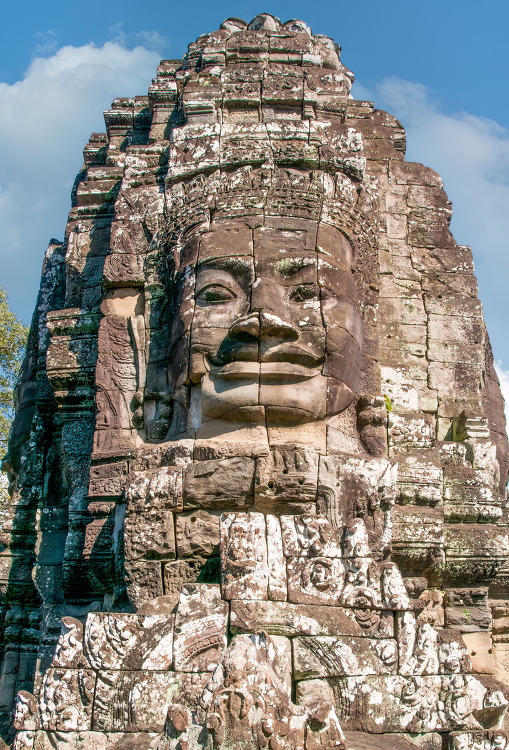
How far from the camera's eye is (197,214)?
6840 millimetres

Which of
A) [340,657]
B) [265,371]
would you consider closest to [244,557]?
[340,657]

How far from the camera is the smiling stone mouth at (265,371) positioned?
19.2 ft

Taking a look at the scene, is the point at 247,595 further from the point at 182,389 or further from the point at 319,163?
the point at 319,163

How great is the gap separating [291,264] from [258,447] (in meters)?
1.60

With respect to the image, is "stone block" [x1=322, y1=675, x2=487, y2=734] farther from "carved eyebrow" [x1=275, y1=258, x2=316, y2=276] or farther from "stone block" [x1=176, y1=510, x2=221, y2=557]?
"carved eyebrow" [x1=275, y1=258, x2=316, y2=276]

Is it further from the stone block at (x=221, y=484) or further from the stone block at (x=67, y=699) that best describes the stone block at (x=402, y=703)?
the stone block at (x=221, y=484)

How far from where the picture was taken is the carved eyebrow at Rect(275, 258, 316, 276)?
631 cm

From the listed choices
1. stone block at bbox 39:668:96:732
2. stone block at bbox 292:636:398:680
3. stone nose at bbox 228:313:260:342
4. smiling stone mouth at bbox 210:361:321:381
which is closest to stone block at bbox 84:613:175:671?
stone block at bbox 39:668:96:732

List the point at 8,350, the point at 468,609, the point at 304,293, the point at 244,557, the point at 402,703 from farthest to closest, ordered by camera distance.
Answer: the point at 8,350 → the point at 468,609 → the point at 304,293 → the point at 244,557 → the point at 402,703

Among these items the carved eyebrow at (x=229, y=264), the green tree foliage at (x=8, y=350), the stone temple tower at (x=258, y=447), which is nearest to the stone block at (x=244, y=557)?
the stone temple tower at (x=258, y=447)

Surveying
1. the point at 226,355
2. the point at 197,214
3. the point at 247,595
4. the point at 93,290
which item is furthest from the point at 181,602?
the point at 93,290

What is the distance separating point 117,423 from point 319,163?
2995 millimetres

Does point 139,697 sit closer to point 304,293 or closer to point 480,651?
point 480,651

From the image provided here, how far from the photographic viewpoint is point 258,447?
18.5 ft
